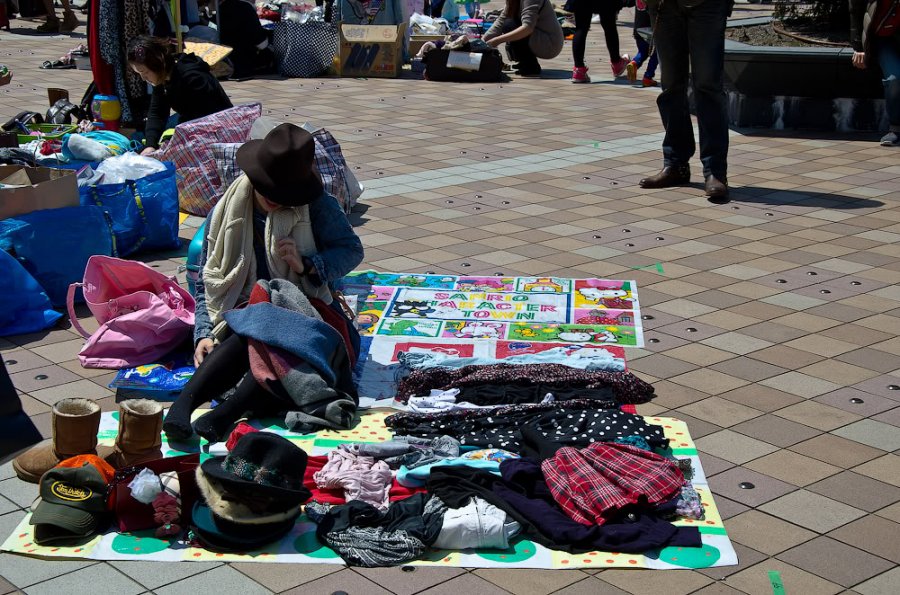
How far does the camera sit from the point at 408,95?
12.2 meters

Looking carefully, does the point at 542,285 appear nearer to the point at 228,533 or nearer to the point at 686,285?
the point at 686,285

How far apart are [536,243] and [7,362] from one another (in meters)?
3.10

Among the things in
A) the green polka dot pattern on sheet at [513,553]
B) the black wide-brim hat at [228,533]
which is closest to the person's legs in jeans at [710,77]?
the green polka dot pattern on sheet at [513,553]

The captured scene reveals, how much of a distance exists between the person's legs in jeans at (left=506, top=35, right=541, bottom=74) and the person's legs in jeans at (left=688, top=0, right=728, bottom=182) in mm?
5943

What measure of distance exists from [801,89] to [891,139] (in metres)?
0.92

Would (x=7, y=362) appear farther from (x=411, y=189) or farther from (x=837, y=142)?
(x=837, y=142)

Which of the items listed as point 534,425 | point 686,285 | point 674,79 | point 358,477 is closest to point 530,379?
point 534,425

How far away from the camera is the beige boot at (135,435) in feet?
12.6

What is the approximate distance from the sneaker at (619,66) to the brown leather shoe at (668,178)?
18.1 feet

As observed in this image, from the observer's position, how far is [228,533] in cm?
335

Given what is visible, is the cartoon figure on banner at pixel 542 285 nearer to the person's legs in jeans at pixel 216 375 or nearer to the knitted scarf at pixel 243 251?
the knitted scarf at pixel 243 251

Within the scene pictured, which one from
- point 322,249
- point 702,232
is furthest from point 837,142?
point 322,249

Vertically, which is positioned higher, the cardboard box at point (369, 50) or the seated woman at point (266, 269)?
the cardboard box at point (369, 50)

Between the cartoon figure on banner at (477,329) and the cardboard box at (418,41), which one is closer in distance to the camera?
the cartoon figure on banner at (477,329)
